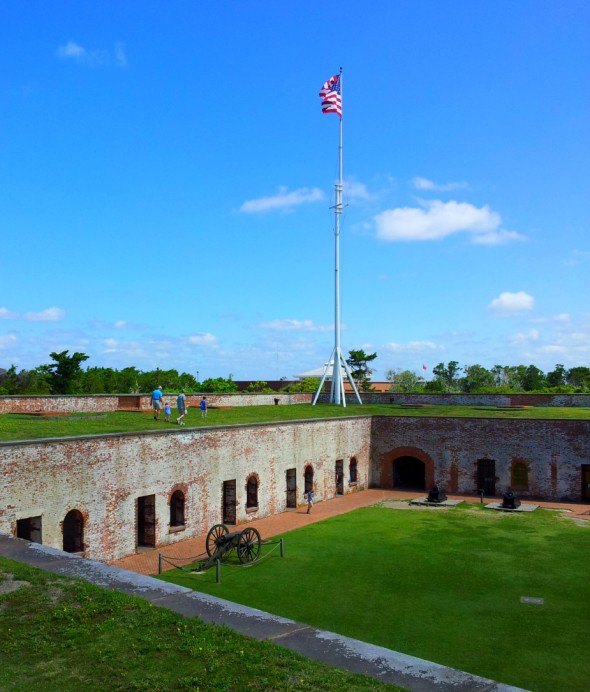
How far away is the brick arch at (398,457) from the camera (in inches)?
1078

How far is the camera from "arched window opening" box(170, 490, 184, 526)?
59.4ft

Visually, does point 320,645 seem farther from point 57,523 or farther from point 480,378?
point 480,378

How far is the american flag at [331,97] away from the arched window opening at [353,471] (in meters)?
16.3

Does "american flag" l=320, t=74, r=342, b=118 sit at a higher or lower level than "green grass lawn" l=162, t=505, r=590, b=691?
higher

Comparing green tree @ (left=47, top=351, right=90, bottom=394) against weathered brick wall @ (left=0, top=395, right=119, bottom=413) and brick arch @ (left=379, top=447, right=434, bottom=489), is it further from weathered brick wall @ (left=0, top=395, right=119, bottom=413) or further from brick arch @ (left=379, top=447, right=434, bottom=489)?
brick arch @ (left=379, top=447, right=434, bottom=489)

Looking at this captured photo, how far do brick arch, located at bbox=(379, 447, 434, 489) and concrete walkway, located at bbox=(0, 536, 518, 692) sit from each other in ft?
67.2

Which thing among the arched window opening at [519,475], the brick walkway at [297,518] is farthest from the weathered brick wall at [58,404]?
the arched window opening at [519,475]

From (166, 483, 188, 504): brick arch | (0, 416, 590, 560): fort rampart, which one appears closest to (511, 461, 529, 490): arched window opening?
(0, 416, 590, 560): fort rampart

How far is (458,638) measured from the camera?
10.8 meters

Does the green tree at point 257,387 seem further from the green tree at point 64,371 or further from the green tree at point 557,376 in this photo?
the green tree at point 557,376

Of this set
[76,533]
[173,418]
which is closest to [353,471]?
[173,418]

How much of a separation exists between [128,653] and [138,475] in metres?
11.0

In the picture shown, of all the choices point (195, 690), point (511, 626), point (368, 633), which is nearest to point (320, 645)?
point (195, 690)

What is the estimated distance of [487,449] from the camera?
2606cm
